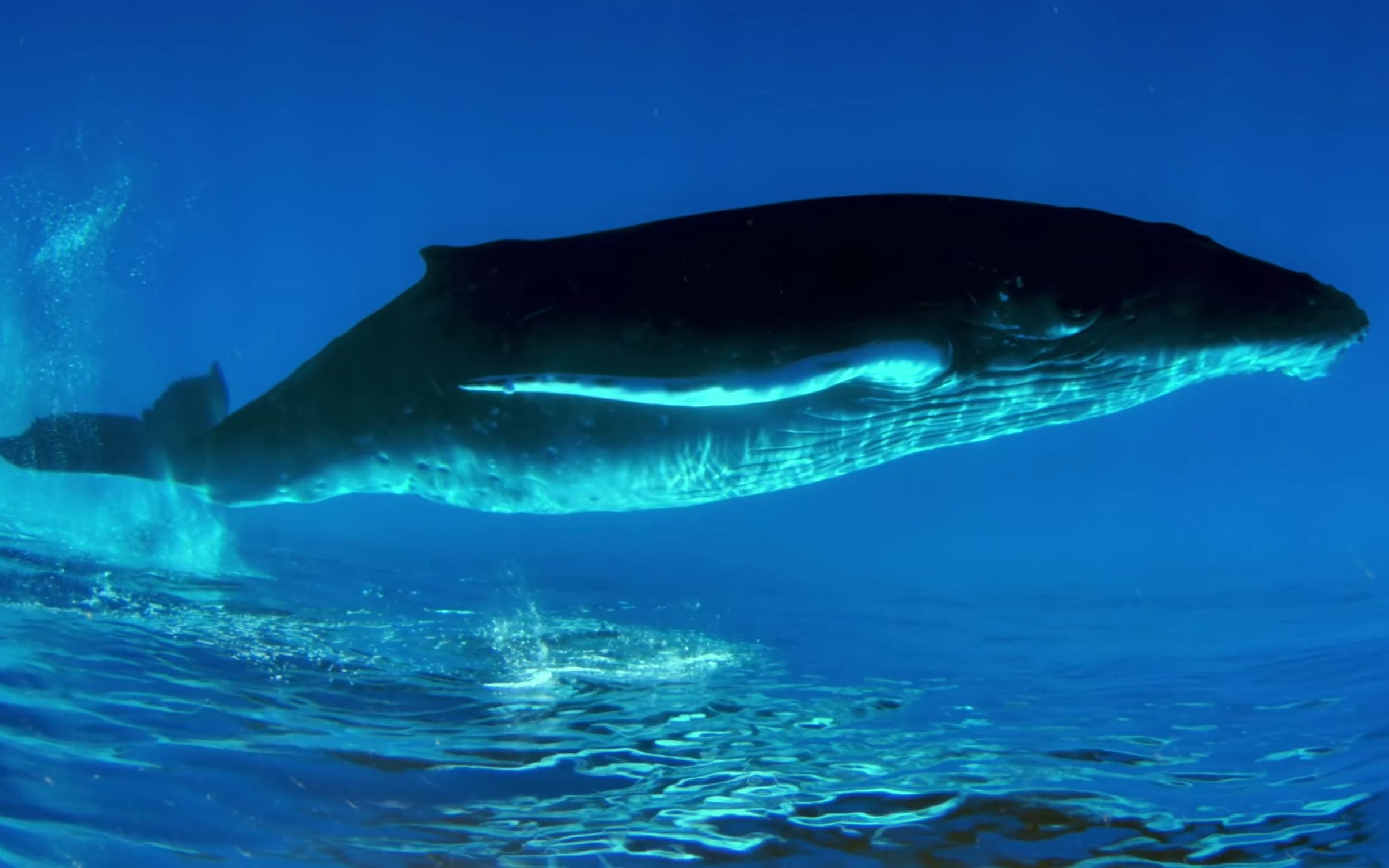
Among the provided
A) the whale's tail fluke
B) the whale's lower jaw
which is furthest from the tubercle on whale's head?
the whale's tail fluke

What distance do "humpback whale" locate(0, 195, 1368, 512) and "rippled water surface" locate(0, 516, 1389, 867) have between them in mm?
3218

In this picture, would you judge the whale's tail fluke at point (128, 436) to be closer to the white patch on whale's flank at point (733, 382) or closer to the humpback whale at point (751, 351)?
the humpback whale at point (751, 351)

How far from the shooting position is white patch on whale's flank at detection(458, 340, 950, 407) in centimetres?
402

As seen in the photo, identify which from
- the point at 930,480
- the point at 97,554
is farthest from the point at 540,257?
the point at 930,480

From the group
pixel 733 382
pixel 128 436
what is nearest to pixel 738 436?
pixel 733 382

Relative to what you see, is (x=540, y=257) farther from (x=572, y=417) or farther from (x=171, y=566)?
(x=171, y=566)

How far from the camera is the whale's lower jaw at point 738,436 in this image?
16.2 ft

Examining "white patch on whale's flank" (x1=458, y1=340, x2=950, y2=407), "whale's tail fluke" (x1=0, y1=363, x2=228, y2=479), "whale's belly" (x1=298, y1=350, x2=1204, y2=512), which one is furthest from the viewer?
"whale's tail fluke" (x1=0, y1=363, x2=228, y2=479)

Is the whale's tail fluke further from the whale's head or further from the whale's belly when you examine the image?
the whale's head

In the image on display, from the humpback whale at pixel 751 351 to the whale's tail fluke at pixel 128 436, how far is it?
0.9 inches

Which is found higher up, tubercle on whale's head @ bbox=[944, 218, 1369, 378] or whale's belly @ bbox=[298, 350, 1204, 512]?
tubercle on whale's head @ bbox=[944, 218, 1369, 378]

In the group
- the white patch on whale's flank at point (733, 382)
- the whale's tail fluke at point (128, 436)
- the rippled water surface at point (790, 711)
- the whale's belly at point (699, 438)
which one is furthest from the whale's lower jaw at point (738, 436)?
the rippled water surface at point (790, 711)

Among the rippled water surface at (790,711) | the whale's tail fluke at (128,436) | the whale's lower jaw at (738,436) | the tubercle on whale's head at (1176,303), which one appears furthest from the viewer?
the rippled water surface at (790,711)

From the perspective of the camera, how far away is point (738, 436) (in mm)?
5352
